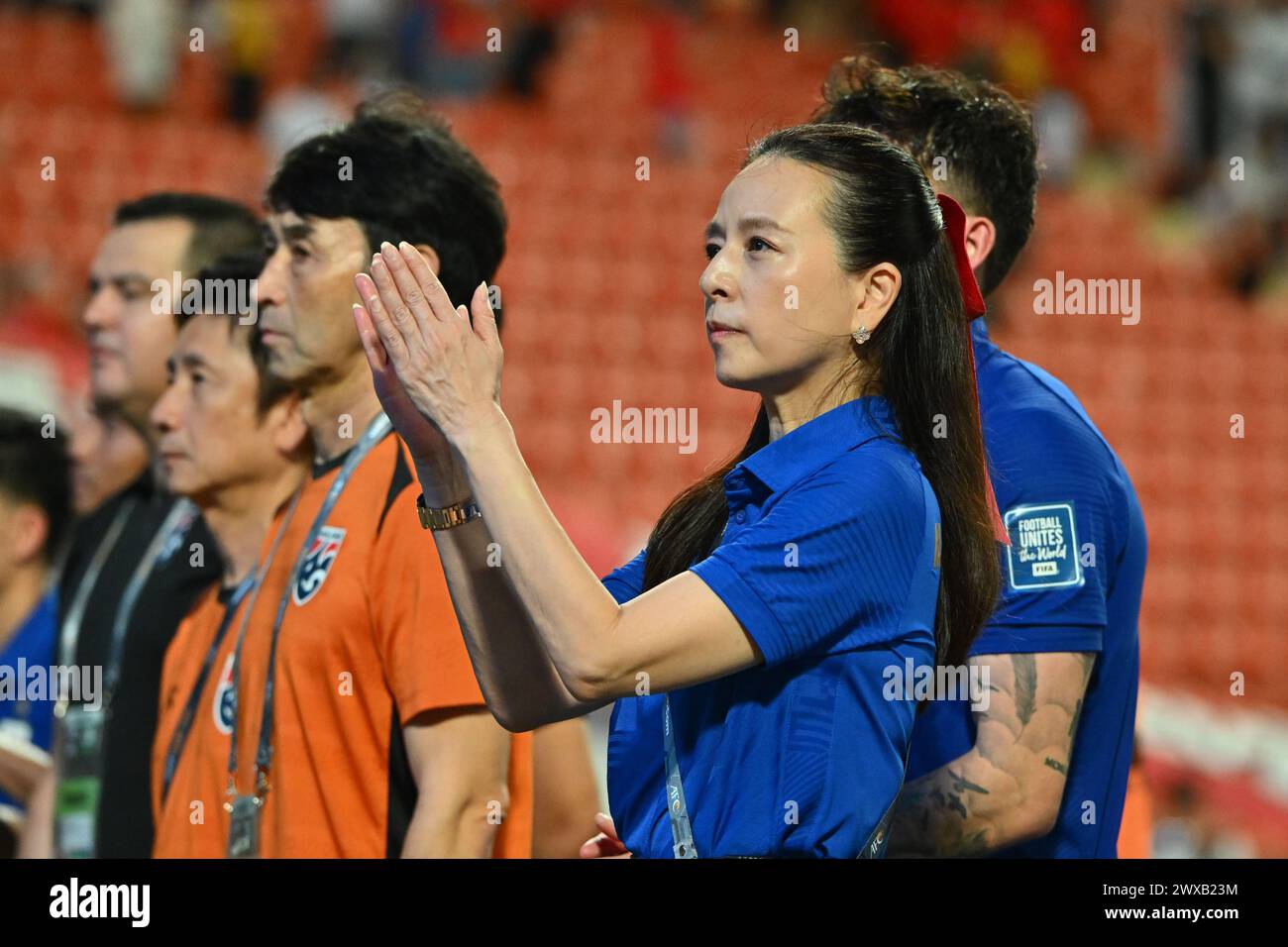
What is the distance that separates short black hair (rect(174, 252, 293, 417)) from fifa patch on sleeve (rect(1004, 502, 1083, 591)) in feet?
4.73

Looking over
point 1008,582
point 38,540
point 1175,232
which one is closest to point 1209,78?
point 1175,232

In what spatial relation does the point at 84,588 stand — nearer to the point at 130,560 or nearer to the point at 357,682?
the point at 130,560

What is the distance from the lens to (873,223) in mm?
1923

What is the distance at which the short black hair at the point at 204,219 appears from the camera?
147 inches

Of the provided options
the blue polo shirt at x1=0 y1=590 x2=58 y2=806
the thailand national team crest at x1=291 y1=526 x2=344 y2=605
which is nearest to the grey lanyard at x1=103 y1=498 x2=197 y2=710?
the blue polo shirt at x1=0 y1=590 x2=58 y2=806

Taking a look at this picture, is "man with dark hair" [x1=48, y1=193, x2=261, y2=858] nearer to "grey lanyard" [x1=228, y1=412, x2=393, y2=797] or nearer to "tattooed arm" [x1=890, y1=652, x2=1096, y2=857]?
"grey lanyard" [x1=228, y1=412, x2=393, y2=797]

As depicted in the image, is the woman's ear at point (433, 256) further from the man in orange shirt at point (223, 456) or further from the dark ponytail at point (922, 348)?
the dark ponytail at point (922, 348)

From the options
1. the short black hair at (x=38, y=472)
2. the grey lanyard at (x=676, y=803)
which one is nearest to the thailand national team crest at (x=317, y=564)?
the grey lanyard at (x=676, y=803)

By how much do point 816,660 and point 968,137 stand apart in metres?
1.07

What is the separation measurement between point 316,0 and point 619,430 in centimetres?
378

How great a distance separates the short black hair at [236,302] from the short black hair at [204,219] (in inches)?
10.1

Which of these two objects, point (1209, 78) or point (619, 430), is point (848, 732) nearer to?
point (619, 430)

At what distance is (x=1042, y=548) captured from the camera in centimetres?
226

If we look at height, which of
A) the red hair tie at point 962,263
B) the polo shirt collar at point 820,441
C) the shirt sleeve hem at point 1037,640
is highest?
the red hair tie at point 962,263
